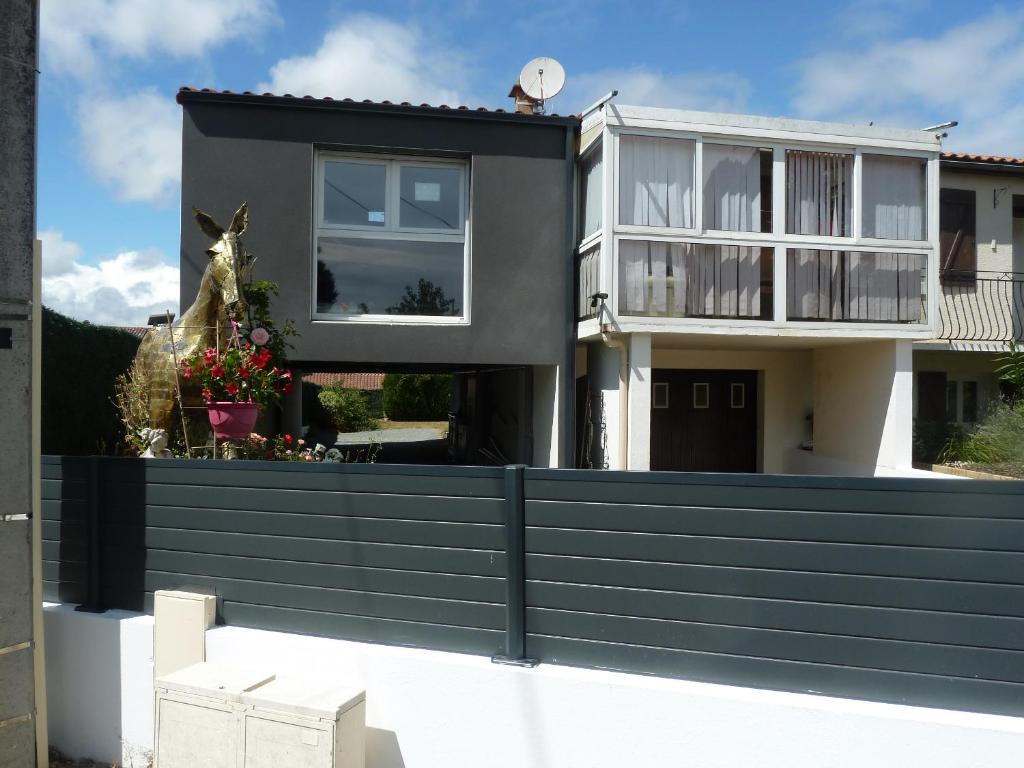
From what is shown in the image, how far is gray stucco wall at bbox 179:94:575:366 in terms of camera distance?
28.7 feet

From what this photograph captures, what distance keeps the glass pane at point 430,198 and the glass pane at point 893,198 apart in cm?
542

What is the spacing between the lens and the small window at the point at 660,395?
12.6 m

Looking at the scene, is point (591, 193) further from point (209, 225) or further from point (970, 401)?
point (970, 401)

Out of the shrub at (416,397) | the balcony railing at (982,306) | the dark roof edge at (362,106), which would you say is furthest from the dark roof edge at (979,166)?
the shrub at (416,397)

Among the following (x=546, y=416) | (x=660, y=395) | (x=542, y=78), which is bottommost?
(x=546, y=416)

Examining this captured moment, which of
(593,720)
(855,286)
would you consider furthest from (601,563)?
(855,286)

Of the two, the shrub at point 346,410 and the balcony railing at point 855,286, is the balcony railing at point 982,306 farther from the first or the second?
the shrub at point 346,410

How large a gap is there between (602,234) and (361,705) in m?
6.52

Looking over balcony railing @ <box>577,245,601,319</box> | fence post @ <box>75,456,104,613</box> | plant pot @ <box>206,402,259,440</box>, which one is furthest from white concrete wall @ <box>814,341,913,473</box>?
fence post @ <box>75,456,104,613</box>

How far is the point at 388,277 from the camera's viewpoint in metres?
9.35

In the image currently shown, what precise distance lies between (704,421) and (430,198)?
6328mm

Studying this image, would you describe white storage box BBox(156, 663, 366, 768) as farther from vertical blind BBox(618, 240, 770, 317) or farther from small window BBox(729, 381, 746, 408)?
small window BBox(729, 381, 746, 408)

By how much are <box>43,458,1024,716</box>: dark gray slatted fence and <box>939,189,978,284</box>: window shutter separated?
35.6 feet

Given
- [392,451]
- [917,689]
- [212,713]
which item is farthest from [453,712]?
[392,451]
